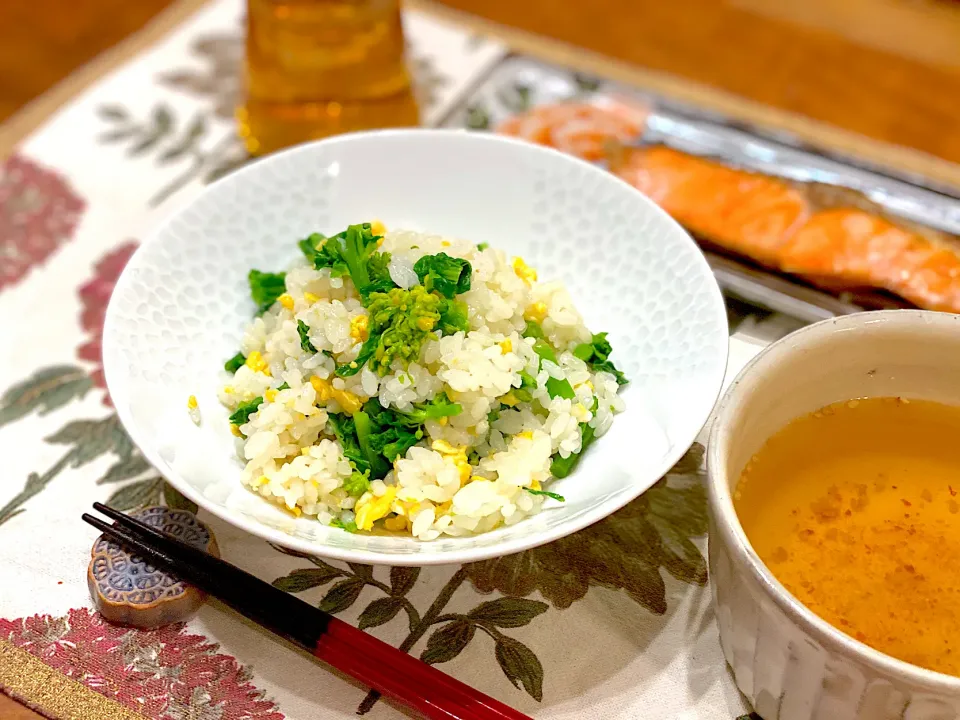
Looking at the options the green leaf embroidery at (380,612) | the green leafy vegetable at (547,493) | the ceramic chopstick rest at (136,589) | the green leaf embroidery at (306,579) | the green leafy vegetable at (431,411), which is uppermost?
the green leafy vegetable at (431,411)

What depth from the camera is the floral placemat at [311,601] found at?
116cm

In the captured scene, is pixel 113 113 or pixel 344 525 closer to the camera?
pixel 344 525

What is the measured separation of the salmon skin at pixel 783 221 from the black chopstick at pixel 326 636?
0.99m

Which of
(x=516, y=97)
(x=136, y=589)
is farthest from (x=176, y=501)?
(x=516, y=97)

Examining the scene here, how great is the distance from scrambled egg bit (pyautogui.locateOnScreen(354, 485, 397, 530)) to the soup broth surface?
462mm

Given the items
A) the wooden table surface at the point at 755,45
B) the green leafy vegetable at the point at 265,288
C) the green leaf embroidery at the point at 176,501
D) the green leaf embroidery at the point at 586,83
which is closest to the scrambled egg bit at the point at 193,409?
the green leaf embroidery at the point at 176,501

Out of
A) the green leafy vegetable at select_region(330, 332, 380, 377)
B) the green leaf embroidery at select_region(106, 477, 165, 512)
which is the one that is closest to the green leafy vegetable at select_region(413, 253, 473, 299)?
the green leafy vegetable at select_region(330, 332, 380, 377)

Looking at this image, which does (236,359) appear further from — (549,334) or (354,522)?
(549,334)

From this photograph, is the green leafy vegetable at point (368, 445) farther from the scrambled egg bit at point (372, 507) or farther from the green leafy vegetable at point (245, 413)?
the green leafy vegetable at point (245, 413)

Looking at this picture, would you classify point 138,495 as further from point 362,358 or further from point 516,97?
point 516,97

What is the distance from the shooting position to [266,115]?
2.04 metres

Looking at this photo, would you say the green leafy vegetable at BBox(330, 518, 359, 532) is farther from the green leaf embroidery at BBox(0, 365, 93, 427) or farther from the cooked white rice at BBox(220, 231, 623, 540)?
the green leaf embroidery at BBox(0, 365, 93, 427)

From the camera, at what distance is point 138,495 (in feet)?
4.65

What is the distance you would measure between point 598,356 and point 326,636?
23.6 inches
